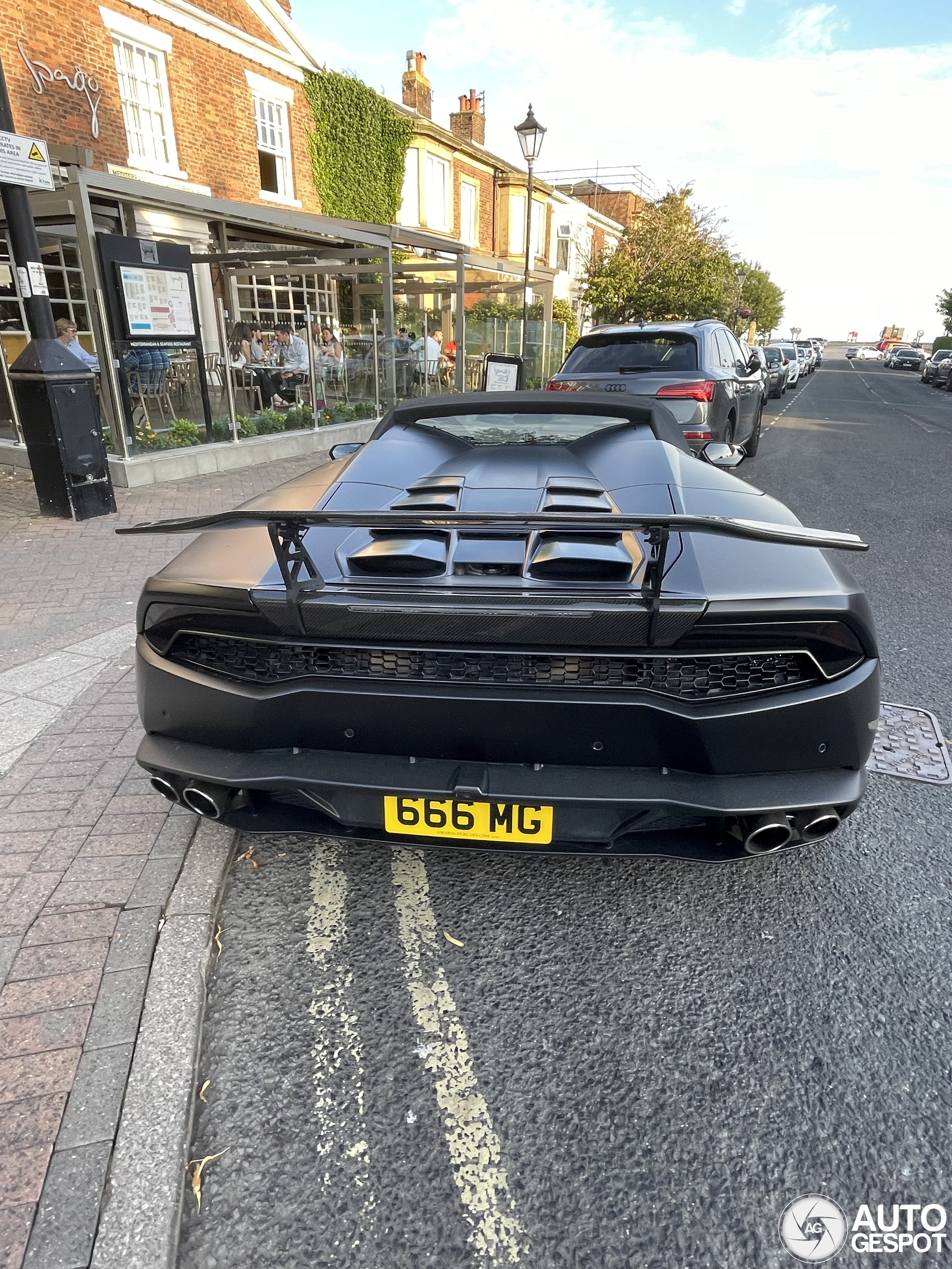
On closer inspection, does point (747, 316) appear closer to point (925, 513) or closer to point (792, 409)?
point (792, 409)

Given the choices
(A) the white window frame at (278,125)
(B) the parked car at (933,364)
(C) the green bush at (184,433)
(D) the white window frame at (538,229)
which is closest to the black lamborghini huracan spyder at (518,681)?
(C) the green bush at (184,433)

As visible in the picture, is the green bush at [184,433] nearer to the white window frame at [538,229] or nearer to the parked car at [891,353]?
the white window frame at [538,229]

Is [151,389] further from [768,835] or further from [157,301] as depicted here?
[768,835]

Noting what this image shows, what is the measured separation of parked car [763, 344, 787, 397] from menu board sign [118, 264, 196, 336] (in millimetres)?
16406

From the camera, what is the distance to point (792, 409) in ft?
67.8

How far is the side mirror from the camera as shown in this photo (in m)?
3.55

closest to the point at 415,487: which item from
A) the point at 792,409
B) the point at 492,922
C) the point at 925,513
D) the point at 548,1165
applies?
the point at 492,922

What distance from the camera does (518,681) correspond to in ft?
6.56

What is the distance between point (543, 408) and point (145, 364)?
22.5 feet

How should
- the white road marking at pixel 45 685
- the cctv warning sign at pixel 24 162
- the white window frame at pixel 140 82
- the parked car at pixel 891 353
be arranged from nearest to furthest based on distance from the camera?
1. the white road marking at pixel 45 685
2. the cctv warning sign at pixel 24 162
3. the white window frame at pixel 140 82
4. the parked car at pixel 891 353

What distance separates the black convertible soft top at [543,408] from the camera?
3404 mm

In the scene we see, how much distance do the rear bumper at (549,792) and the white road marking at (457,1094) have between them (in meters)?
0.37

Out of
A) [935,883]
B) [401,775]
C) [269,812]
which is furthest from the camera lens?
[935,883]

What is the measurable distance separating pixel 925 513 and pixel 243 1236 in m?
8.60
